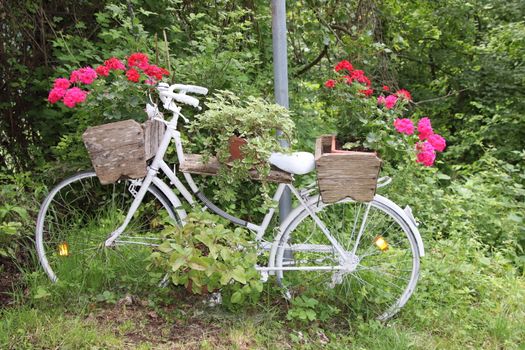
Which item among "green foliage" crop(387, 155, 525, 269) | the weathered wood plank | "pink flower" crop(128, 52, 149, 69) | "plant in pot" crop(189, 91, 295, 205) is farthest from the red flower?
"pink flower" crop(128, 52, 149, 69)

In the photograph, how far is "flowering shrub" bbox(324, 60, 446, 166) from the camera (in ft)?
10.9

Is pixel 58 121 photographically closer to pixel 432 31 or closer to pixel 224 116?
pixel 224 116

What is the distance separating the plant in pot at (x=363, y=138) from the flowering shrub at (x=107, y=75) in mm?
1081

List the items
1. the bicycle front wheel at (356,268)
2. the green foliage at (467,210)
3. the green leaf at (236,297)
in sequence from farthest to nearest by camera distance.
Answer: the green foliage at (467,210) < the bicycle front wheel at (356,268) < the green leaf at (236,297)

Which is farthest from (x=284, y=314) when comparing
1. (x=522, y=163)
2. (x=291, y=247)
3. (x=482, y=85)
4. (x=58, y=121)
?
(x=482, y=85)

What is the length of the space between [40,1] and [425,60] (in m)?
5.22

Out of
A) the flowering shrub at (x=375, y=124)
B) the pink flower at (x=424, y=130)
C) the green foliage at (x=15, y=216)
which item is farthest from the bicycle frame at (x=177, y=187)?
the pink flower at (x=424, y=130)

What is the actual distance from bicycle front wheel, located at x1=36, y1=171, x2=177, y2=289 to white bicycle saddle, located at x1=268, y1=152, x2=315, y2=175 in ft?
2.15

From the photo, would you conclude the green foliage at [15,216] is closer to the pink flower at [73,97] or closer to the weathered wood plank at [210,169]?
the pink flower at [73,97]

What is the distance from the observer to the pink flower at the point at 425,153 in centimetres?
332

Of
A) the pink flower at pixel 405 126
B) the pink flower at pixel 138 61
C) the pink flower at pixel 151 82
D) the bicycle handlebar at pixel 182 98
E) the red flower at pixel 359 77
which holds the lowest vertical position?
the pink flower at pixel 405 126

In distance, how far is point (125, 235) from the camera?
3039mm

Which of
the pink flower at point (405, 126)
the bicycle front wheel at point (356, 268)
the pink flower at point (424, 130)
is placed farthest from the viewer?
the pink flower at point (424, 130)

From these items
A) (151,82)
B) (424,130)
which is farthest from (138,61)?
(424,130)
